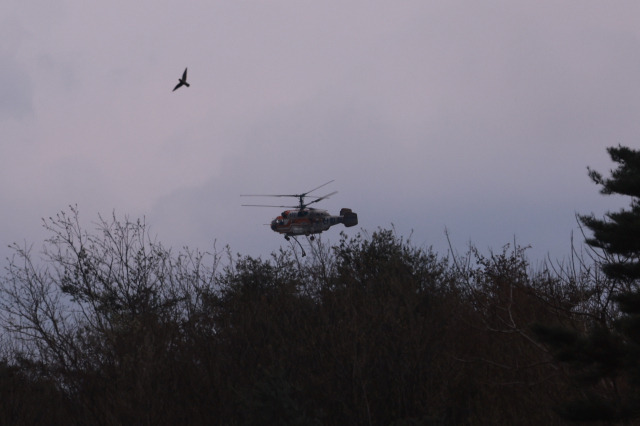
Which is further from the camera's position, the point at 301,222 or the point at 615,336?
the point at 301,222

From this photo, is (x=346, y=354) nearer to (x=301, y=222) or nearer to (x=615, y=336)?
(x=615, y=336)

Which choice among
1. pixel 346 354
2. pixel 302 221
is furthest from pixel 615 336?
pixel 302 221

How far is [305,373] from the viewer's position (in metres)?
22.8

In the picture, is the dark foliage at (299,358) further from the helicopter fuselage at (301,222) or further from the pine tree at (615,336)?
the helicopter fuselage at (301,222)

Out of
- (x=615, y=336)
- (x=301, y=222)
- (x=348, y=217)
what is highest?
(x=348, y=217)

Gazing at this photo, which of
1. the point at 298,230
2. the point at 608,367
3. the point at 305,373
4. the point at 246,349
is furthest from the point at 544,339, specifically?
the point at 298,230

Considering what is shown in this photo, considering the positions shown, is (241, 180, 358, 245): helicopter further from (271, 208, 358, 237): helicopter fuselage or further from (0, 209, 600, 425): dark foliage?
(0, 209, 600, 425): dark foliage

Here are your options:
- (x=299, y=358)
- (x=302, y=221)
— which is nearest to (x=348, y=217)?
(x=302, y=221)

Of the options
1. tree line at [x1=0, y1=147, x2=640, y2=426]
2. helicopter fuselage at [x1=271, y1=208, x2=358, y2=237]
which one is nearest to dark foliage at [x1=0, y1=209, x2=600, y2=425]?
tree line at [x1=0, y1=147, x2=640, y2=426]

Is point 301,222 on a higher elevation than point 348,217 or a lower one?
lower

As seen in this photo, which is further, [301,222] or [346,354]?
[301,222]

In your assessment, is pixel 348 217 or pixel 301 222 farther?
pixel 348 217

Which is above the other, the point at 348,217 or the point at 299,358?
the point at 348,217

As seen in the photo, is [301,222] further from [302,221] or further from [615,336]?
[615,336]
